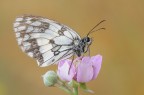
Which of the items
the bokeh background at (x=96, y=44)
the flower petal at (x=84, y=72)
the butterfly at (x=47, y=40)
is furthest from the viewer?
the bokeh background at (x=96, y=44)

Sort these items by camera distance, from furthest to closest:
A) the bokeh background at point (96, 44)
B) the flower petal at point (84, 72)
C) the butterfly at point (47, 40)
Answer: the bokeh background at point (96, 44), the butterfly at point (47, 40), the flower petal at point (84, 72)

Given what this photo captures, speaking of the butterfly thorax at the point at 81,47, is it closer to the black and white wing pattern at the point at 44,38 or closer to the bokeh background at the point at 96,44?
the black and white wing pattern at the point at 44,38

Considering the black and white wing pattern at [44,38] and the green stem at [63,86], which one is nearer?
the green stem at [63,86]

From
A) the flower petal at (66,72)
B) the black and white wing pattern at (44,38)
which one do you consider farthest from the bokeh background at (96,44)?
the flower petal at (66,72)

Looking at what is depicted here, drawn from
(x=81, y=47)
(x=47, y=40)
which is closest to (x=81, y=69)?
(x=81, y=47)

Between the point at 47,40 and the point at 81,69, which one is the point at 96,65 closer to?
the point at 81,69

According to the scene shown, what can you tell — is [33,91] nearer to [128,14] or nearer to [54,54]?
[128,14]

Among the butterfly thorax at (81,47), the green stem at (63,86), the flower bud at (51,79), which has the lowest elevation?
the green stem at (63,86)

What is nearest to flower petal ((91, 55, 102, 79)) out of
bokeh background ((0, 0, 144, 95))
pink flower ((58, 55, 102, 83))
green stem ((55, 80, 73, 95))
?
pink flower ((58, 55, 102, 83))

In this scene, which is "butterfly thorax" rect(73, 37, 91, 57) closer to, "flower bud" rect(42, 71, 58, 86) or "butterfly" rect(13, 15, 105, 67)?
"butterfly" rect(13, 15, 105, 67)
